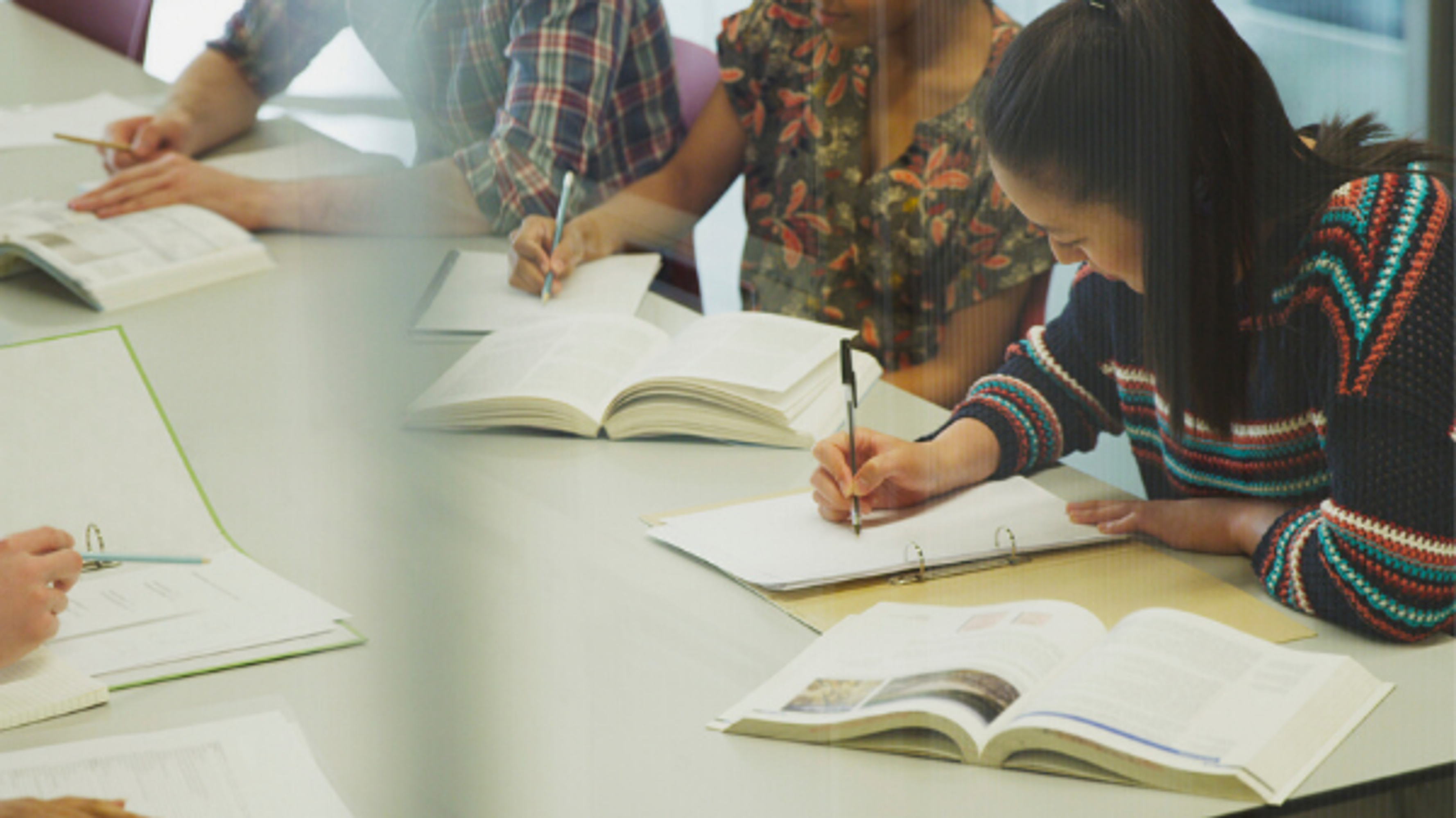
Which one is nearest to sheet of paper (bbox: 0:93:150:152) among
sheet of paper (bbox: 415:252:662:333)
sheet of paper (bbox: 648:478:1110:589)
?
sheet of paper (bbox: 415:252:662:333)

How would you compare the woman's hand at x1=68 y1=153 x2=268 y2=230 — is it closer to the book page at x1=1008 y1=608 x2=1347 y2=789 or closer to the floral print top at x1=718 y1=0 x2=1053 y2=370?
the floral print top at x1=718 y1=0 x2=1053 y2=370

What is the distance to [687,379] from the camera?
99 centimetres

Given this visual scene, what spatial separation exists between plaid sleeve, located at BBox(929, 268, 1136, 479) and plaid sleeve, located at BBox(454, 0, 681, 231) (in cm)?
35

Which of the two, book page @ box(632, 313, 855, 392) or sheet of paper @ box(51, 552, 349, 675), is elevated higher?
book page @ box(632, 313, 855, 392)

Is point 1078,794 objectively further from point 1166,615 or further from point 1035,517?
point 1035,517

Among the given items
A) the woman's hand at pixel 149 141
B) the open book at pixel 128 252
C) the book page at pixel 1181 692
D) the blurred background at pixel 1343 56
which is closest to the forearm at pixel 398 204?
the blurred background at pixel 1343 56

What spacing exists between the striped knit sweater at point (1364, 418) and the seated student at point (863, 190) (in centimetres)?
26

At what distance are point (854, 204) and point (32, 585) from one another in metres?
0.75

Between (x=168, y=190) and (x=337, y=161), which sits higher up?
(x=337, y=161)

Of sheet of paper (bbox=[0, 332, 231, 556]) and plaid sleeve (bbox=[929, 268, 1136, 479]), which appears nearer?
sheet of paper (bbox=[0, 332, 231, 556])

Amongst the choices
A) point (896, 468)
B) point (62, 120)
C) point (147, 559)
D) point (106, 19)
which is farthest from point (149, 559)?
point (106, 19)

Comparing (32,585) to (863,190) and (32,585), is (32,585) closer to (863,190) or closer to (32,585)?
(32,585)

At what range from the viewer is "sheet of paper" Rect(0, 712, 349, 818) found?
22.4 inches

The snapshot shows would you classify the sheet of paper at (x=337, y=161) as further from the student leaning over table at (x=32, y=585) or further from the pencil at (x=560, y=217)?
the pencil at (x=560, y=217)
